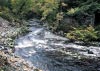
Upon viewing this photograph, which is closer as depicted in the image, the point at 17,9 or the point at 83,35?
the point at 83,35

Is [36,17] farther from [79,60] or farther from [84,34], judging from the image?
[79,60]

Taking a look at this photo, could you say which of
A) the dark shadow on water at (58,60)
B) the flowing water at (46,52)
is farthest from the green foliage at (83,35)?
the dark shadow on water at (58,60)

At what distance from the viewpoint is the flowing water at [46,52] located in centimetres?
1605

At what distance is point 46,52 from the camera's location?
19.6 meters

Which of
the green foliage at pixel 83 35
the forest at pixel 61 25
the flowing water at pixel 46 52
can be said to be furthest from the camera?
the green foliage at pixel 83 35

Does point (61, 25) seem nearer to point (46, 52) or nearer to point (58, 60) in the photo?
point (46, 52)

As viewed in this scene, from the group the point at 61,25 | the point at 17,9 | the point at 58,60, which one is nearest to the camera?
the point at 58,60

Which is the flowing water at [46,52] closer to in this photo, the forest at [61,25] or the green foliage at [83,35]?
the forest at [61,25]

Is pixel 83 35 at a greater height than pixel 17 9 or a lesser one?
lesser

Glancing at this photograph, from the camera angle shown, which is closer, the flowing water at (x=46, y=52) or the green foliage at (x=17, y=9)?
the flowing water at (x=46, y=52)

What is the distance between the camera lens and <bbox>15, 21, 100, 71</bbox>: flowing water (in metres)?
16.0

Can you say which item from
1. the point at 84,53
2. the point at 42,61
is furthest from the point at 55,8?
the point at 42,61

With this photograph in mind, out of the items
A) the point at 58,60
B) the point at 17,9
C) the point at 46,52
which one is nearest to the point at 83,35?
the point at 46,52

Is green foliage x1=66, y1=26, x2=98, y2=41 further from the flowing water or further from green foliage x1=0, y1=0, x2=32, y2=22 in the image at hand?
green foliage x1=0, y1=0, x2=32, y2=22
